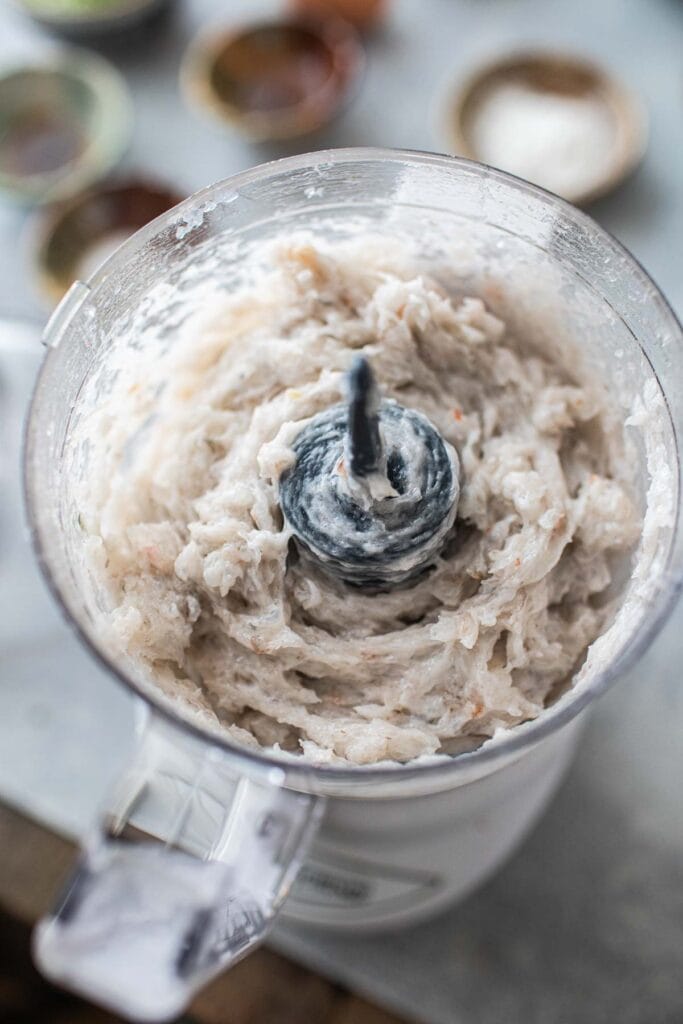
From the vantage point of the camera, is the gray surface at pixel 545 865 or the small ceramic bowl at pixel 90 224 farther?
the small ceramic bowl at pixel 90 224

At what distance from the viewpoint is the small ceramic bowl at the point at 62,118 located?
58.1 inches

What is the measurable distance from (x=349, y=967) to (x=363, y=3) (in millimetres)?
1263

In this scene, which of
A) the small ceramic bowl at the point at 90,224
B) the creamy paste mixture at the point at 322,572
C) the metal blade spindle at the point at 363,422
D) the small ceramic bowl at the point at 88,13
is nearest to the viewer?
the metal blade spindle at the point at 363,422

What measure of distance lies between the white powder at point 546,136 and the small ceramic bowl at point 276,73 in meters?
0.20

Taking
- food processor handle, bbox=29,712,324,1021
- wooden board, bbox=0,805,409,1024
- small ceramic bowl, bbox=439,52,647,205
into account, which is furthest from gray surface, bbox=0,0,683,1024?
food processor handle, bbox=29,712,324,1021

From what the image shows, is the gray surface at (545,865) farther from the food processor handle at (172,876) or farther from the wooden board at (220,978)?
the food processor handle at (172,876)

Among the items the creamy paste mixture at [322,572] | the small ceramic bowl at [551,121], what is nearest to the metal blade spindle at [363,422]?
the creamy paste mixture at [322,572]

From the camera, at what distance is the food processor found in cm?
62

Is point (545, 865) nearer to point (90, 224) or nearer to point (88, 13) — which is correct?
point (90, 224)

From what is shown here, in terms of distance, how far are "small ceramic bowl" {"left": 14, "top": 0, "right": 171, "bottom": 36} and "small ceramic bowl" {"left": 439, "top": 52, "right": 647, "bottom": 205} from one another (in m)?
0.46

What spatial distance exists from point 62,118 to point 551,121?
0.69 meters

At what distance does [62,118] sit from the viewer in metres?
1.54

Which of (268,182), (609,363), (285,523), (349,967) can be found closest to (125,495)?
(285,523)

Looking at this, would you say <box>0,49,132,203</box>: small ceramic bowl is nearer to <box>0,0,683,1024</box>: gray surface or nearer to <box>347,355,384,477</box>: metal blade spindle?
<box>0,0,683,1024</box>: gray surface
